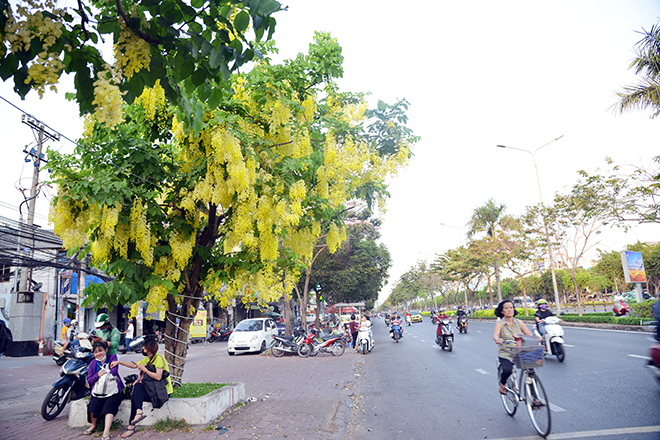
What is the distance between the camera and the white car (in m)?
19.3

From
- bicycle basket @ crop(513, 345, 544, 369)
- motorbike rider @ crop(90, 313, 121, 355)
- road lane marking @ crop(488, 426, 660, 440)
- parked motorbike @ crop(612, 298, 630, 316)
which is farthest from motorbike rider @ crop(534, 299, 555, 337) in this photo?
parked motorbike @ crop(612, 298, 630, 316)

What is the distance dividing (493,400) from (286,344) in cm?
1162

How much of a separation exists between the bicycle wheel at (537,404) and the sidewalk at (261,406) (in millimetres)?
2500

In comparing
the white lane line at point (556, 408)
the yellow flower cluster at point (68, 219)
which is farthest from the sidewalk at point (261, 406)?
the white lane line at point (556, 408)

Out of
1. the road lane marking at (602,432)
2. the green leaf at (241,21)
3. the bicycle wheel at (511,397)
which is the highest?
the green leaf at (241,21)

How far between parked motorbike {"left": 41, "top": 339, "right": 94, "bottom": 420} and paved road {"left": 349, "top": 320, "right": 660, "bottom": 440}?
474cm

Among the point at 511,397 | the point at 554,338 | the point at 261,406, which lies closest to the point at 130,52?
the point at 261,406

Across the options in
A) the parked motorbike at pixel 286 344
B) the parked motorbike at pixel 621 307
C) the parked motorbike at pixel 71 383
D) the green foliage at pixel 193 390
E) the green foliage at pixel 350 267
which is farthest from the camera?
the green foliage at pixel 350 267

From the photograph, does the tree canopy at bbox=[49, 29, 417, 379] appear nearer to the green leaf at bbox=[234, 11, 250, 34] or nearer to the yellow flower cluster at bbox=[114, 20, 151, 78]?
the yellow flower cluster at bbox=[114, 20, 151, 78]

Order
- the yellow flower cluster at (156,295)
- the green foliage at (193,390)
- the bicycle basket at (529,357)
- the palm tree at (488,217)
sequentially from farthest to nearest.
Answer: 1. the palm tree at (488,217)
2. the green foliage at (193,390)
3. the yellow flower cluster at (156,295)
4. the bicycle basket at (529,357)

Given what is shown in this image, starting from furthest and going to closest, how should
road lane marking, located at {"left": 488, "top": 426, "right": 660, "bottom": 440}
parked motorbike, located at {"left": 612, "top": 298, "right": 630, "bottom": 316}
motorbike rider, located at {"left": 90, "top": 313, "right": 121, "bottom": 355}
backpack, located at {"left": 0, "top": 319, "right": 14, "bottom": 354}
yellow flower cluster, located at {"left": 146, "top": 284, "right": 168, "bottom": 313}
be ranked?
parked motorbike, located at {"left": 612, "top": 298, "right": 630, "bottom": 316}
backpack, located at {"left": 0, "top": 319, "right": 14, "bottom": 354}
motorbike rider, located at {"left": 90, "top": 313, "right": 121, "bottom": 355}
yellow flower cluster, located at {"left": 146, "top": 284, "right": 168, "bottom": 313}
road lane marking, located at {"left": 488, "top": 426, "right": 660, "bottom": 440}

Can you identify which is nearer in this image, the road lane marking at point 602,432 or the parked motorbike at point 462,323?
the road lane marking at point 602,432

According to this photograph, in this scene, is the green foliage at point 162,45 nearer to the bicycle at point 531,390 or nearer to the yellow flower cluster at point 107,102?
the yellow flower cluster at point 107,102

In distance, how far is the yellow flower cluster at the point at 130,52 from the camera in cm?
306
